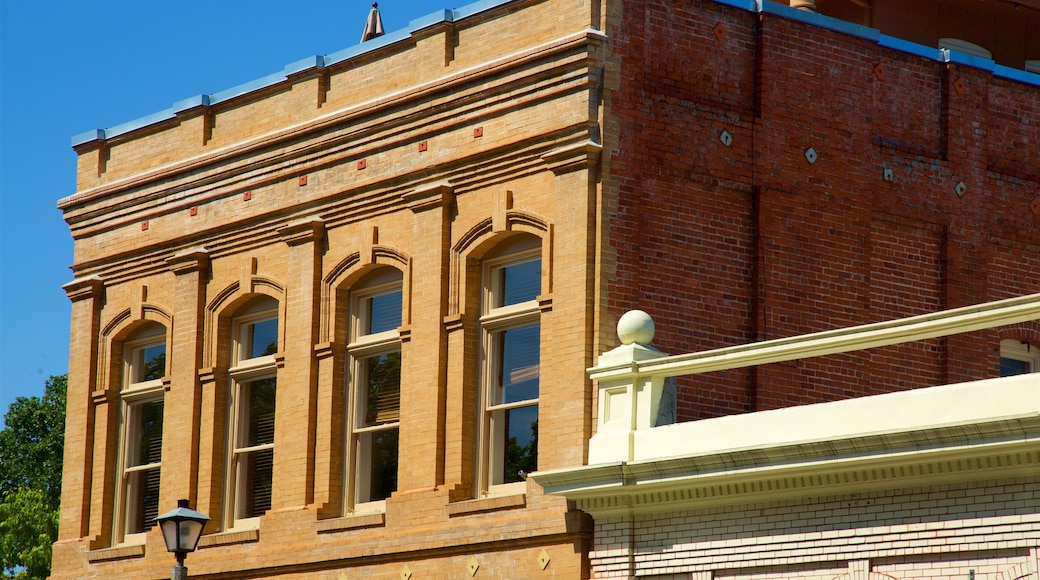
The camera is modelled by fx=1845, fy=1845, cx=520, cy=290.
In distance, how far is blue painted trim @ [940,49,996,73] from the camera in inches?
904

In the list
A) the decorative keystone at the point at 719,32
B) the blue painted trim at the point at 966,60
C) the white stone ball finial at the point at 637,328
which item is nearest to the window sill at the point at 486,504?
the white stone ball finial at the point at 637,328

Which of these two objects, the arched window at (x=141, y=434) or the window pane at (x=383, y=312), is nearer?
the window pane at (x=383, y=312)

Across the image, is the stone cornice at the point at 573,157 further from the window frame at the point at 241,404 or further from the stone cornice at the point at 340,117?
the window frame at the point at 241,404

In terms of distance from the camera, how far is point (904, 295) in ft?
73.0

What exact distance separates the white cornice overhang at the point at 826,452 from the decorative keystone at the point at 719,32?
5297 mm

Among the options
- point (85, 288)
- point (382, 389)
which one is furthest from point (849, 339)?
point (85, 288)

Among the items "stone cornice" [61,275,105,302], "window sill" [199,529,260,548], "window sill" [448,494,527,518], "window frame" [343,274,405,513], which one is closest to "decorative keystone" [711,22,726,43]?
"window frame" [343,274,405,513]

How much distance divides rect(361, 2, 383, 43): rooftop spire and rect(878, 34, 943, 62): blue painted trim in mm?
10097

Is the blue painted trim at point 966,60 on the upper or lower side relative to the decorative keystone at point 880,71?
upper

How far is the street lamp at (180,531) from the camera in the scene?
18.6m

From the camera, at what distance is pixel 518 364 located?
70.2 feet

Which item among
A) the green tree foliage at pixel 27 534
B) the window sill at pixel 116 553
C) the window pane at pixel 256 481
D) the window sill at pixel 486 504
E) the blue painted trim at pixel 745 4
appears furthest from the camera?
the green tree foliage at pixel 27 534

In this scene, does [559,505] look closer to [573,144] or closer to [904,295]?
[573,144]

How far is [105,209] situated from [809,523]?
1423 cm
